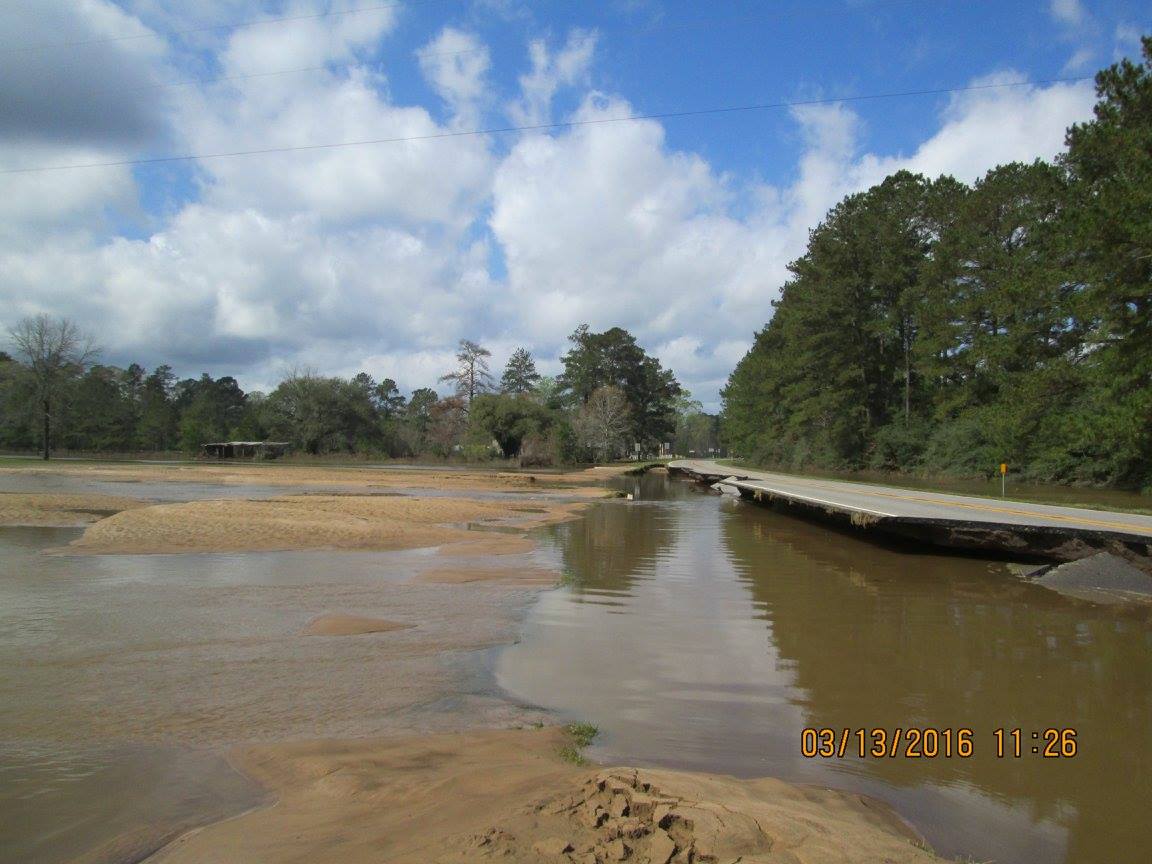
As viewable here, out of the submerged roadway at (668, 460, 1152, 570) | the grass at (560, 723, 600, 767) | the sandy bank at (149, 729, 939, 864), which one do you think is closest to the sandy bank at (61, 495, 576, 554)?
the submerged roadway at (668, 460, 1152, 570)

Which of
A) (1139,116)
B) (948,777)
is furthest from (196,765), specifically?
(1139,116)

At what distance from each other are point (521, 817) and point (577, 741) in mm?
1673

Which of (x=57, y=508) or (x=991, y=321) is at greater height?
(x=991, y=321)

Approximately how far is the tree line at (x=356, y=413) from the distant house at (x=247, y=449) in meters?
1.54

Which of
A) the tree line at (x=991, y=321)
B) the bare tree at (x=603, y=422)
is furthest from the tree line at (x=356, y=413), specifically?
the tree line at (x=991, y=321)

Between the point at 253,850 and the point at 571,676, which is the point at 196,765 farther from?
the point at 571,676

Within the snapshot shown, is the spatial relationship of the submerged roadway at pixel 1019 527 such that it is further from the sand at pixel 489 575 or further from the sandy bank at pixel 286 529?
the sandy bank at pixel 286 529

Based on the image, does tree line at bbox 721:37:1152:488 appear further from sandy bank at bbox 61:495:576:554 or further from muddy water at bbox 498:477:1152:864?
sandy bank at bbox 61:495:576:554

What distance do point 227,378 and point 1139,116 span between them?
4789 inches

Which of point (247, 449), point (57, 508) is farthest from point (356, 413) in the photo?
point (57, 508)

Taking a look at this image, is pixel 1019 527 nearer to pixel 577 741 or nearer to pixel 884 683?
pixel 884 683

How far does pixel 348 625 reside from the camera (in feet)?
25.6

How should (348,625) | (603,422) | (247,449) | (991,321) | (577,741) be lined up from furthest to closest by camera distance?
(603,422)
(247,449)
(991,321)
(348,625)
(577,741)

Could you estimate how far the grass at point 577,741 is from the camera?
14.2 ft
